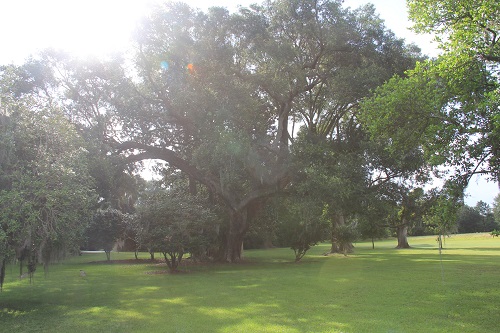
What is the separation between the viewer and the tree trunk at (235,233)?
83.8 feet

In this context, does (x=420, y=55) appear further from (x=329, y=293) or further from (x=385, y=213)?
(x=329, y=293)

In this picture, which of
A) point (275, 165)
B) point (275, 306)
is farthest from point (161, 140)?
point (275, 306)

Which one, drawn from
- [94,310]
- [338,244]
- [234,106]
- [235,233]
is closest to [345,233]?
[338,244]

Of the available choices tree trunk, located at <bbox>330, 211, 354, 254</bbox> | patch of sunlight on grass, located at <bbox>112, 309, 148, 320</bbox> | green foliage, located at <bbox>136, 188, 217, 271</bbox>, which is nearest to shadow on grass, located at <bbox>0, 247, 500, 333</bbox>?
patch of sunlight on grass, located at <bbox>112, 309, 148, 320</bbox>

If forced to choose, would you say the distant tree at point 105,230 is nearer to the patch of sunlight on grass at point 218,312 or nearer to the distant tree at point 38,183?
the distant tree at point 38,183

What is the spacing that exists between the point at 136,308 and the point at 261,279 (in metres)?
7.12

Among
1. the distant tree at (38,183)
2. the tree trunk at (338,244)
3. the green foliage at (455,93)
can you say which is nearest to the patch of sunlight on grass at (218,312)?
the distant tree at (38,183)

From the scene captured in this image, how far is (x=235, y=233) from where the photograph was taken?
86.7ft

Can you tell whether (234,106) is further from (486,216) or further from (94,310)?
(486,216)

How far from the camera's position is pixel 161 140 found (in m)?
24.1

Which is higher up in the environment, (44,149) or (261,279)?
(44,149)

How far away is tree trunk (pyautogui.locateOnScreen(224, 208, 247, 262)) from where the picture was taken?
25.5 m

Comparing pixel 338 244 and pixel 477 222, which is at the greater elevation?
pixel 477 222

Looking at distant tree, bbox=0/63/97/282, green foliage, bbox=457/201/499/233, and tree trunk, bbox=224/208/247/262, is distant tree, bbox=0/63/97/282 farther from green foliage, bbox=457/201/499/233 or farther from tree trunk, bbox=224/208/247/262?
green foliage, bbox=457/201/499/233
